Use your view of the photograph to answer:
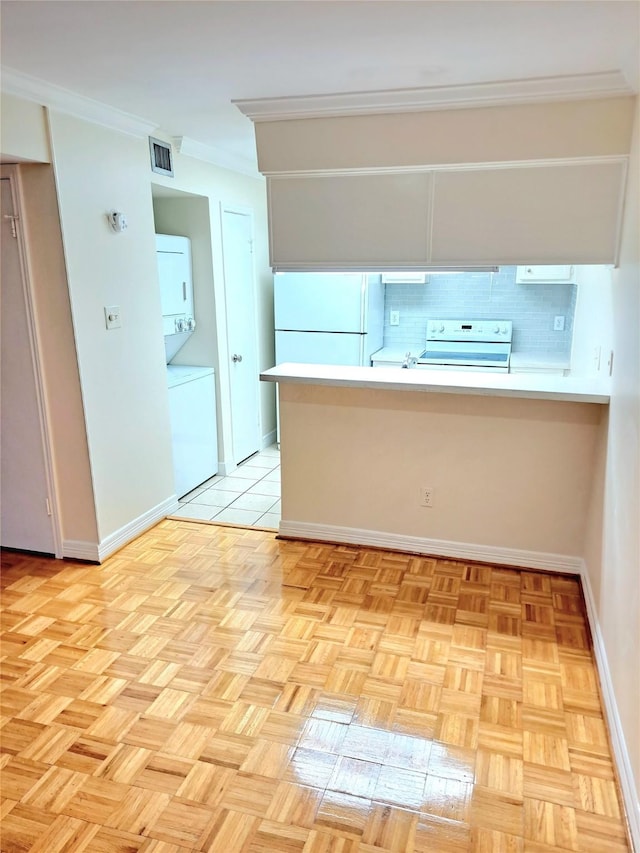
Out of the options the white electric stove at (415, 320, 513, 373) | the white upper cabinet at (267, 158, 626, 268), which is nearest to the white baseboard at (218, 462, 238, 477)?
the white electric stove at (415, 320, 513, 373)

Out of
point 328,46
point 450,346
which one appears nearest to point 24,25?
point 328,46

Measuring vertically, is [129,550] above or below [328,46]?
below

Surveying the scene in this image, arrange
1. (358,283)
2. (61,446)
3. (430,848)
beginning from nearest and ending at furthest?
(430,848), (61,446), (358,283)

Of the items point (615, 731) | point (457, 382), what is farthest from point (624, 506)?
point (457, 382)

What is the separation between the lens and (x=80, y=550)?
3.25 meters

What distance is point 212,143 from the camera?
150 inches

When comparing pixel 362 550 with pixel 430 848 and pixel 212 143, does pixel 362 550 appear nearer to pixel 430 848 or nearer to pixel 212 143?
pixel 430 848

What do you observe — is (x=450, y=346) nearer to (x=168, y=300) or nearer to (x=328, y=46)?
(x=168, y=300)

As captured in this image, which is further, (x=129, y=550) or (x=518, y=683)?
(x=129, y=550)

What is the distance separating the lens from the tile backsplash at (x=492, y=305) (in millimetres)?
4625

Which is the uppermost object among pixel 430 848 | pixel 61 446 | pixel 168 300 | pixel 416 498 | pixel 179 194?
pixel 179 194

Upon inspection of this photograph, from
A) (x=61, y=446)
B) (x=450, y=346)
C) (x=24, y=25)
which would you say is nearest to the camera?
(x=24, y=25)

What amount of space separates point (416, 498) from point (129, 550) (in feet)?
5.33

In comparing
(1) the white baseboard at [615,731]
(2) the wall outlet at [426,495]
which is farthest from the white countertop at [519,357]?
(1) the white baseboard at [615,731]
